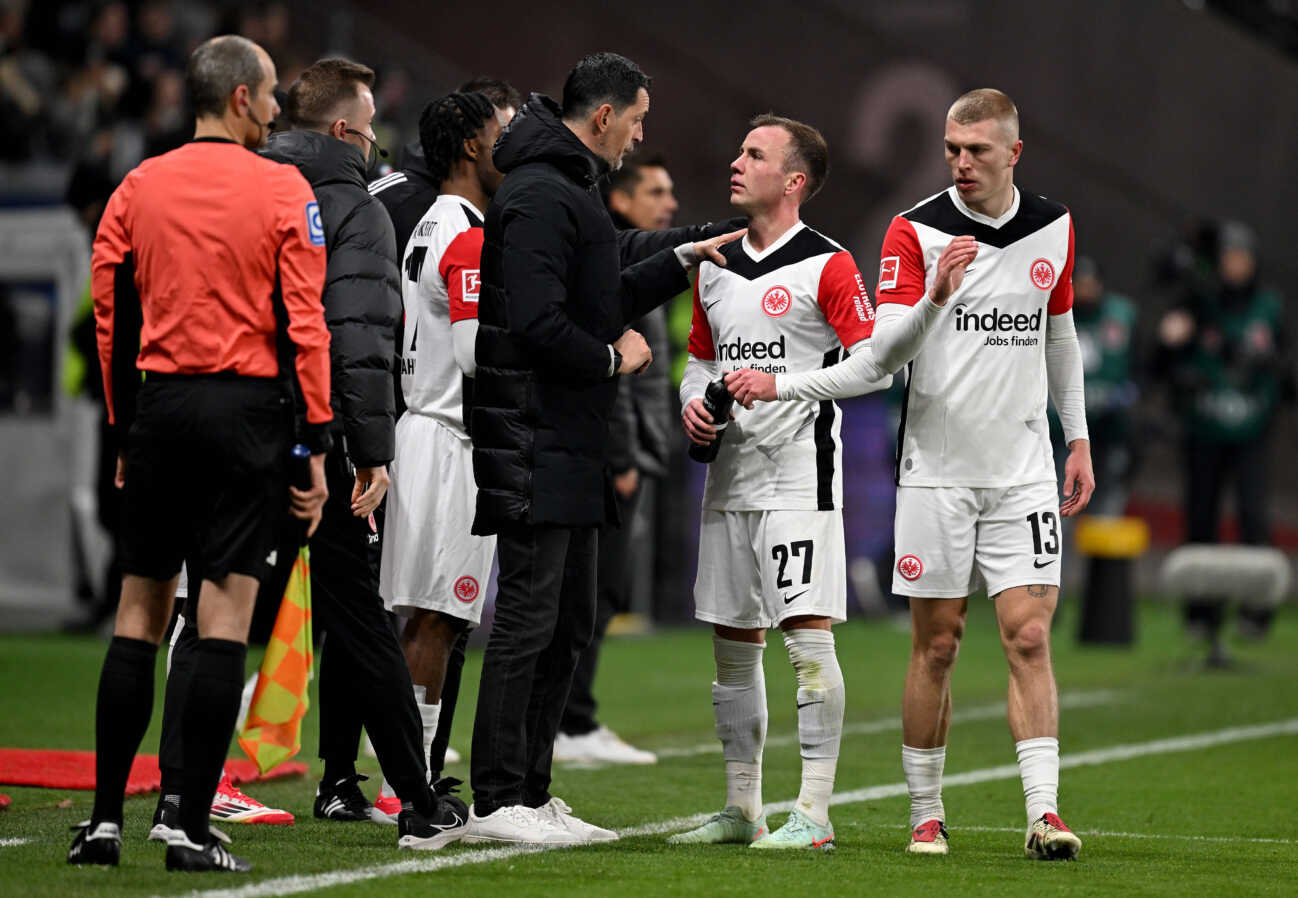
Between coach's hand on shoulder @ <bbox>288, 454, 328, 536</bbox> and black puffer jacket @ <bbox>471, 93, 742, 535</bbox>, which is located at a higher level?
black puffer jacket @ <bbox>471, 93, 742, 535</bbox>

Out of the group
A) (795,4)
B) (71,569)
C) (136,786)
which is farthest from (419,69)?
(136,786)

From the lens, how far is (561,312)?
543 centimetres

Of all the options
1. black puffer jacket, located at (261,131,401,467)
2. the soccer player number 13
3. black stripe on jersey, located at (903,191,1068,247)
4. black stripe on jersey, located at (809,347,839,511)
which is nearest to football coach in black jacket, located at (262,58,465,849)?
black puffer jacket, located at (261,131,401,467)

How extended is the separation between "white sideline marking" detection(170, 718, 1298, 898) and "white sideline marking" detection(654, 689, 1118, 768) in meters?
1.04

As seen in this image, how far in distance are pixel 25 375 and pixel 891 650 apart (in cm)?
625

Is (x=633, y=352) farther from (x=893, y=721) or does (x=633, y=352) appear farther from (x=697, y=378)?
(x=893, y=721)

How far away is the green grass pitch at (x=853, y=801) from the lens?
5.07m

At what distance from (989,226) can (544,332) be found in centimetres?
140

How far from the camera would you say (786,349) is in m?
5.83

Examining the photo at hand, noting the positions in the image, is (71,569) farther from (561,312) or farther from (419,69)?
(561,312)

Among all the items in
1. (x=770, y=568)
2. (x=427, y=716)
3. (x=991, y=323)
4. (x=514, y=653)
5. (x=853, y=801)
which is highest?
(x=991, y=323)

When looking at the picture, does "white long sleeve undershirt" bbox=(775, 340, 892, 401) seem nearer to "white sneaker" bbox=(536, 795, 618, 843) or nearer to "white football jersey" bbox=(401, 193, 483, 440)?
"white football jersey" bbox=(401, 193, 483, 440)

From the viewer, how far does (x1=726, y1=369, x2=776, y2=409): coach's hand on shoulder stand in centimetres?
558

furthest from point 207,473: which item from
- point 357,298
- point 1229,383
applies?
point 1229,383
